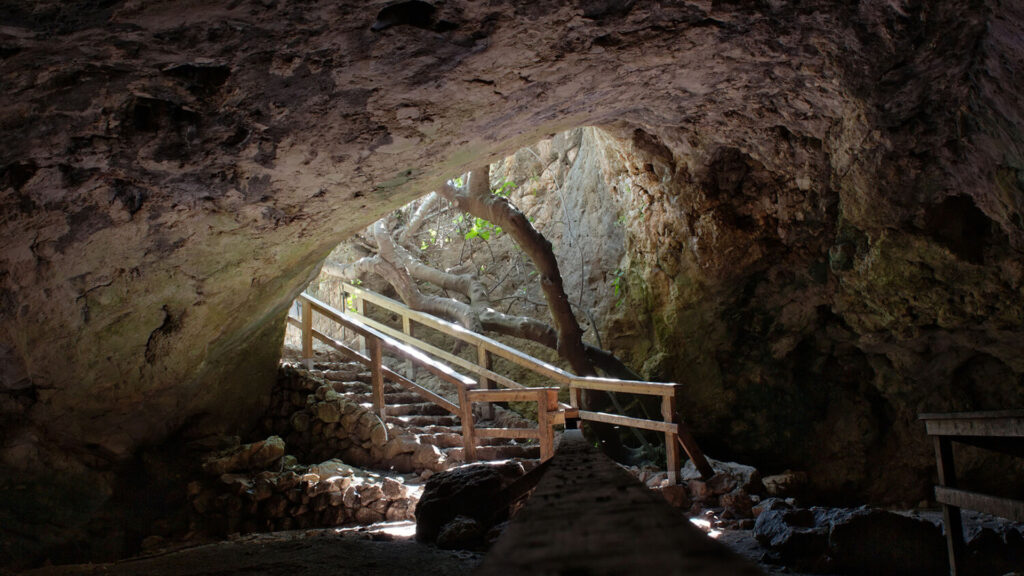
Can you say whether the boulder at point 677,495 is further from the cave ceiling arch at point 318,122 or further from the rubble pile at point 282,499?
the cave ceiling arch at point 318,122

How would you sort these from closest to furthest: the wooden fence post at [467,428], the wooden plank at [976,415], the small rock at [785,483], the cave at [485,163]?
the cave at [485,163] < the wooden plank at [976,415] < the small rock at [785,483] < the wooden fence post at [467,428]

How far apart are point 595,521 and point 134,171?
289 cm

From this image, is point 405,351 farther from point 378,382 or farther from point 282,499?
point 282,499

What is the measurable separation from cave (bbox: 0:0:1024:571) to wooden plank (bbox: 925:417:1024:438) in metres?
1.14

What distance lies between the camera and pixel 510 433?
5.77 metres

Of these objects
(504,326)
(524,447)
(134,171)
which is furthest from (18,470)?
(504,326)

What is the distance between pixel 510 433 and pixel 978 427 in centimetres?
367

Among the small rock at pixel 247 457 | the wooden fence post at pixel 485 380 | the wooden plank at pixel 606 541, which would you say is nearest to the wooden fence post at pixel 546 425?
the wooden fence post at pixel 485 380

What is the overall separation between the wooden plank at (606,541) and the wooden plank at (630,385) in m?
4.13

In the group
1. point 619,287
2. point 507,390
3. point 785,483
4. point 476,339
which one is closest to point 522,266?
point 619,287

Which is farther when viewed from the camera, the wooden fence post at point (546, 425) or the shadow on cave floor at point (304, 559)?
the wooden fence post at point (546, 425)

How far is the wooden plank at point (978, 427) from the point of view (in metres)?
2.79

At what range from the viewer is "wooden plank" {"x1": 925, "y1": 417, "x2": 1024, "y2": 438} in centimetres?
279

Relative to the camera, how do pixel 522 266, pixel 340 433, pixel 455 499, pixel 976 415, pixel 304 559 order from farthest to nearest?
1. pixel 522 266
2. pixel 340 433
3. pixel 455 499
4. pixel 304 559
5. pixel 976 415
